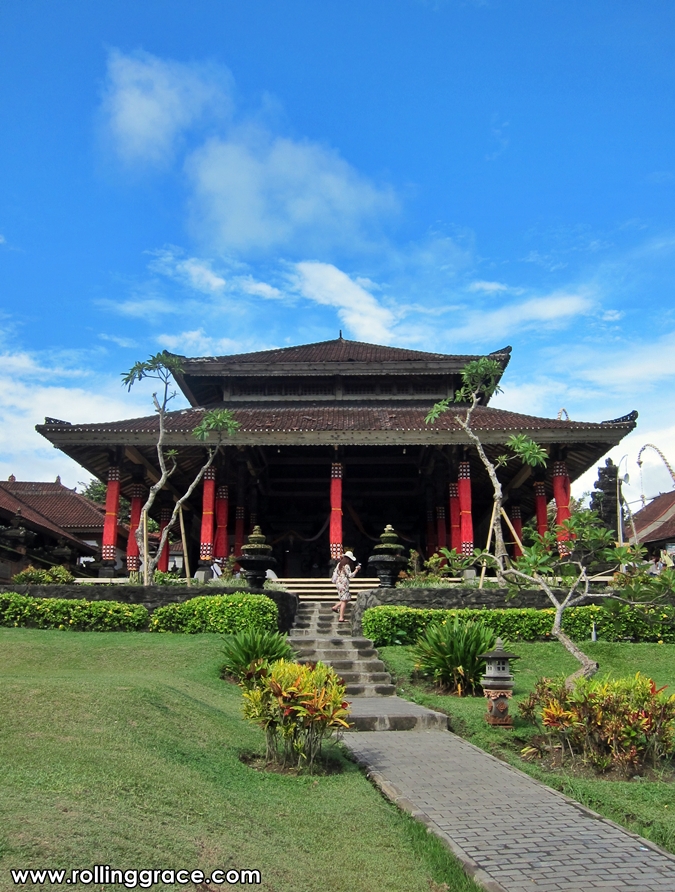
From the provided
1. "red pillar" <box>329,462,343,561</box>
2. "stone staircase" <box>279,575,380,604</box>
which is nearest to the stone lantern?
"stone staircase" <box>279,575,380,604</box>

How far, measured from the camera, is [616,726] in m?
6.62

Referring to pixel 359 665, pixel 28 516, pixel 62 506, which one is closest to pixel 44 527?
pixel 28 516

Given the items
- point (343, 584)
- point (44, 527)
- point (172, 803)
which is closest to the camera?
point (172, 803)

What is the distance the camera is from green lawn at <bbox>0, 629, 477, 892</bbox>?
386 cm

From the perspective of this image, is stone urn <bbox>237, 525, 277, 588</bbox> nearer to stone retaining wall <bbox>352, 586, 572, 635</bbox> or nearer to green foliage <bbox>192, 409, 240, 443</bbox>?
stone retaining wall <bbox>352, 586, 572, 635</bbox>

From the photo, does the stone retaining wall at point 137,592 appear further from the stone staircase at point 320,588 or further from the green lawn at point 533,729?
the green lawn at point 533,729

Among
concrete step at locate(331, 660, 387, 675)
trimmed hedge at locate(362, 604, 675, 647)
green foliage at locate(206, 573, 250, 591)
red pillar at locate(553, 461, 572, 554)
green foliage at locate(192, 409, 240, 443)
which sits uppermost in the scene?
green foliage at locate(192, 409, 240, 443)

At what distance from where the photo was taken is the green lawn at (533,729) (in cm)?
546

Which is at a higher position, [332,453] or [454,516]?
[332,453]

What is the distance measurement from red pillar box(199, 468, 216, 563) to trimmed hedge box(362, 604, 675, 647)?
6.82 m

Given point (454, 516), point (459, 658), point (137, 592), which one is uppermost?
point (454, 516)

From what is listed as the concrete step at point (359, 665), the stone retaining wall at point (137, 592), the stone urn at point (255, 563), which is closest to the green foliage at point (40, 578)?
the stone retaining wall at point (137, 592)

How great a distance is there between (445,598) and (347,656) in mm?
3383

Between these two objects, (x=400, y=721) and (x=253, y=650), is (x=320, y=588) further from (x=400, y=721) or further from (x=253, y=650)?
(x=400, y=721)
